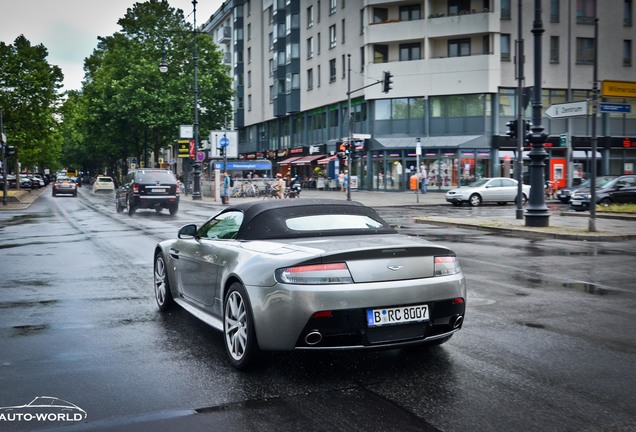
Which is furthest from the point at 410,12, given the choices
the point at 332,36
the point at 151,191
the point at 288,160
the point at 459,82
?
the point at 151,191

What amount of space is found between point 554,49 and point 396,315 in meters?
47.1

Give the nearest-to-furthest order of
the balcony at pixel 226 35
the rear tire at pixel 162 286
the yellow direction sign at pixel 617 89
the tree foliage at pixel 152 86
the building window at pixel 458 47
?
the rear tire at pixel 162 286 → the yellow direction sign at pixel 617 89 → the building window at pixel 458 47 → the tree foliage at pixel 152 86 → the balcony at pixel 226 35

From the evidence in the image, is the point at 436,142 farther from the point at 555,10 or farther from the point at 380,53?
the point at 555,10

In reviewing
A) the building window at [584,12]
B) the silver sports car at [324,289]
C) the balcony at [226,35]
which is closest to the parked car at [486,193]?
the building window at [584,12]

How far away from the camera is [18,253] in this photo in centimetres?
1359

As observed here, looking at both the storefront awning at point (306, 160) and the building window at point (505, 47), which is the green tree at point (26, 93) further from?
the building window at point (505, 47)

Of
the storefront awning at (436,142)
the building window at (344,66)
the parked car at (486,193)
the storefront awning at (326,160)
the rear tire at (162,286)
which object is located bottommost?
the rear tire at (162,286)

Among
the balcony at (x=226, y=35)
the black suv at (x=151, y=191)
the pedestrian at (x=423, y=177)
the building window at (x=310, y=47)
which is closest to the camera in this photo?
the black suv at (x=151, y=191)

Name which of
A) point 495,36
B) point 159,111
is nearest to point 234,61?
point 159,111

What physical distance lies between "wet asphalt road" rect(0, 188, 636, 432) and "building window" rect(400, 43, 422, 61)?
1597 inches

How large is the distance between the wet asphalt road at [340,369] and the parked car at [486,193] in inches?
Result: 1020

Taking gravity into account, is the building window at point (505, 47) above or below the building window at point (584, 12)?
below

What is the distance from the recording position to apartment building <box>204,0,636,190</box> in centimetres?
4572

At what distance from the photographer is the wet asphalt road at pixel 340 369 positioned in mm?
4062
